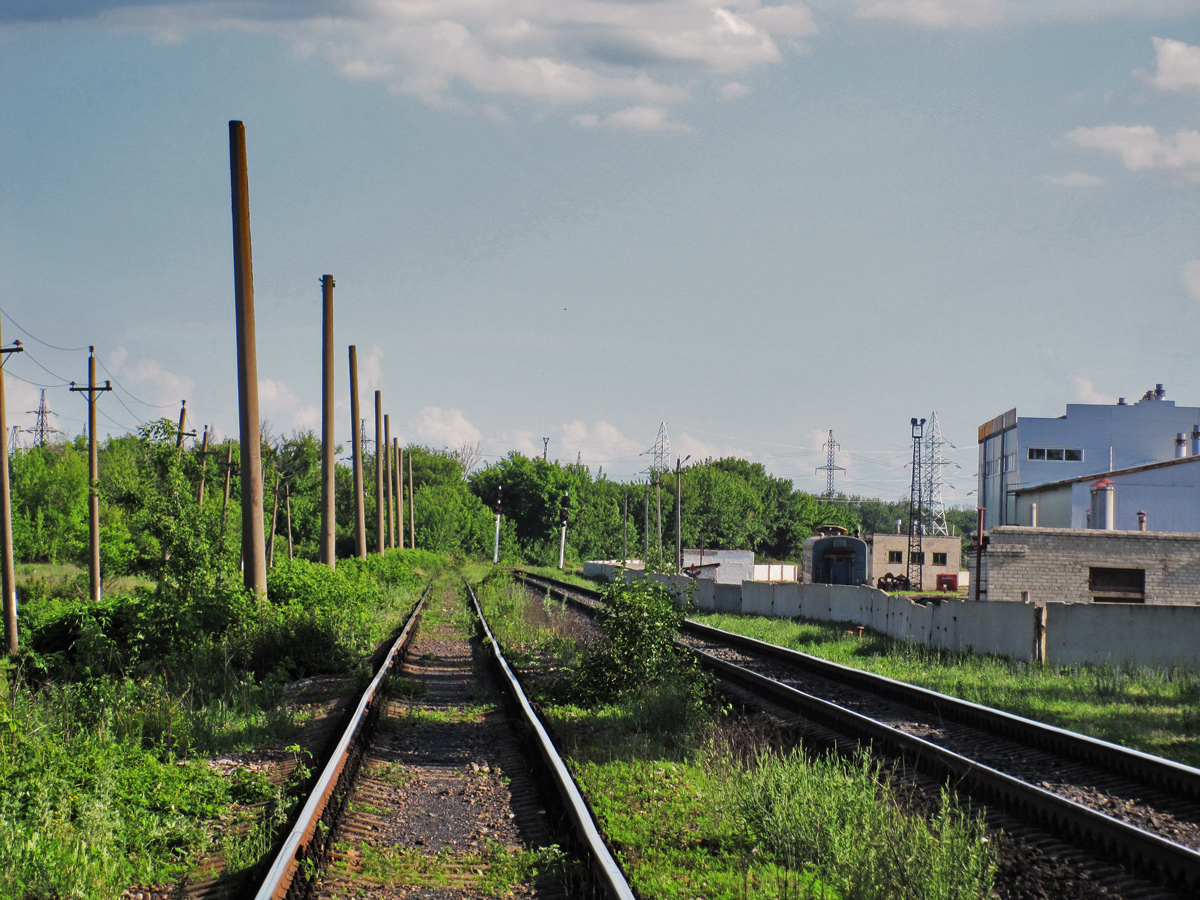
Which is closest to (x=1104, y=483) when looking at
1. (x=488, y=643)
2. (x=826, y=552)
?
(x=826, y=552)

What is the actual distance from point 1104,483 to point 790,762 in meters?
27.8

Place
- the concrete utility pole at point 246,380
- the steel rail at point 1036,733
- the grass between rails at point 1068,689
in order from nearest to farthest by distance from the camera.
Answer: the steel rail at point 1036,733
the grass between rails at point 1068,689
the concrete utility pole at point 246,380

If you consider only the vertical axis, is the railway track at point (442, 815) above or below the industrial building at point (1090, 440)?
below

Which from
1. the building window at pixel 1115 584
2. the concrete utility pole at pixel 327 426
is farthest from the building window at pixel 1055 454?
the concrete utility pole at pixel 327 426

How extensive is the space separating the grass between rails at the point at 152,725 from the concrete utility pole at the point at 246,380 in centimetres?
95

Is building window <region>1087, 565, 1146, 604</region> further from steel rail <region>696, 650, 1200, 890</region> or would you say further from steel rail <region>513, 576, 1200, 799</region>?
steel rail <region>696, 650, 1200, 890</region>

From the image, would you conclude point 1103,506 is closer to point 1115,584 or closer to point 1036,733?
point 1115,584

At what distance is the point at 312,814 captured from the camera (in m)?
6.05

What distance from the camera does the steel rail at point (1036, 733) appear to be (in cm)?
850

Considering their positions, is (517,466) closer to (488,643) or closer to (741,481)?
(741,481)

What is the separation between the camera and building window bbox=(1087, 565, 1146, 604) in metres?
24.2

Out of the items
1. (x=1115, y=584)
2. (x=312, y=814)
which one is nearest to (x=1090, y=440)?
(x=1115, y=584)

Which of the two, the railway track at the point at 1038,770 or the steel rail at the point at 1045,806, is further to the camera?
the railway track at the point at 1038,770

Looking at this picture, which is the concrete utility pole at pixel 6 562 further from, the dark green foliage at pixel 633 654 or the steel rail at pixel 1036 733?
the steel rail at pixel 1036 733
